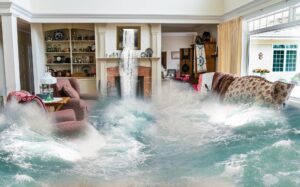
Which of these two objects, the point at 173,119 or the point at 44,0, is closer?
the point at 173,119

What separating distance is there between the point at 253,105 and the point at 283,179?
1.12m

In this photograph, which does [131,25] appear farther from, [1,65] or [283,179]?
[283,179]

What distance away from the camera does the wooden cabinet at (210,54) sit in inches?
284

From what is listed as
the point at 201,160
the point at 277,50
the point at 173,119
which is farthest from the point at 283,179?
A: the point at 277,50

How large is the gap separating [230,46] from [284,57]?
1321mm

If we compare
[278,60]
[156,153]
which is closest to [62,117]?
[156,153]

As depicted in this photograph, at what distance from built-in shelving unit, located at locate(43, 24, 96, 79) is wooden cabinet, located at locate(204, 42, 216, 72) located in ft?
9.53

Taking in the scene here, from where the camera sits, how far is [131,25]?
6.99 meters

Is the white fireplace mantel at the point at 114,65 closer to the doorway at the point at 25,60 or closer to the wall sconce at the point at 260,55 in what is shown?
the wall sconce at the point at 260,55

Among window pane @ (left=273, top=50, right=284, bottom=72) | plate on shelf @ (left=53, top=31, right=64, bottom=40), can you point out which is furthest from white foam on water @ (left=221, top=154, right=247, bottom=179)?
plate on shelf @ (left=53, top=31, right=64, bottom=40)

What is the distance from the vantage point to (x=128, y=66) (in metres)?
7.24

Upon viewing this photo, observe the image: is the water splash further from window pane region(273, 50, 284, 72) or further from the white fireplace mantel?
Answer: window pane region(273, 50, 284, 72)

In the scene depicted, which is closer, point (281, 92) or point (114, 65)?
point (281, 92)

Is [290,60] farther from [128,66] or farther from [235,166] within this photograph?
[235,166]
